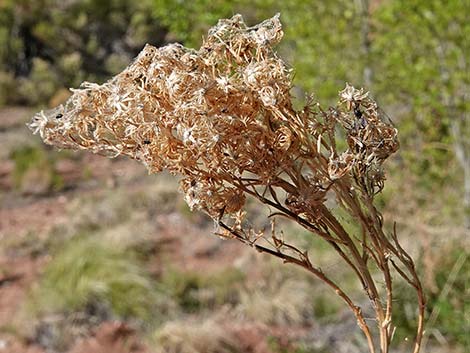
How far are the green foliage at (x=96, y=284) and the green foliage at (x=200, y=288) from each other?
15 centimetres

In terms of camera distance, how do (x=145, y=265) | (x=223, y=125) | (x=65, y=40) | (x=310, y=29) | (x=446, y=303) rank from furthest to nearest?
(x=65, y=40)
(x=145, y=265)
(x=310, y=29)
(x=446, y=303)
(x=223, y=125)

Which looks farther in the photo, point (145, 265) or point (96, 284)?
point (145, 265)

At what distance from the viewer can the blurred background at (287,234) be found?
4.22 metres

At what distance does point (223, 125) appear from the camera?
0.89 m

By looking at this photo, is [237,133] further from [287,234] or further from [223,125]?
[287,234]

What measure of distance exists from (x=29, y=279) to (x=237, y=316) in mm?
1795

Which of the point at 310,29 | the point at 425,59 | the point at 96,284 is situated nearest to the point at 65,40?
the point at 96,284

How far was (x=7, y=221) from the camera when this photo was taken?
700cm

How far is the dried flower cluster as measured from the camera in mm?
896

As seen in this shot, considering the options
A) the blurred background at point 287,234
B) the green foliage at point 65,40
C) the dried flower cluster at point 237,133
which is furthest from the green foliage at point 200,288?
the green foliage at point 65,40

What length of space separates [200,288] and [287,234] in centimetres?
93

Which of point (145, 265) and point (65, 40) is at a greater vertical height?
point (65, 40)

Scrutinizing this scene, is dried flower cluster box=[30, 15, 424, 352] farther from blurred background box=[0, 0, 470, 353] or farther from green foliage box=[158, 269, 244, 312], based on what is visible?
green foliage box=[158, 269, 244, 312]

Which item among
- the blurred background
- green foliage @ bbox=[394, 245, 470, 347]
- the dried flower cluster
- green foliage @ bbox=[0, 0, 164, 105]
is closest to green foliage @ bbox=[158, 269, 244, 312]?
the blurred background
